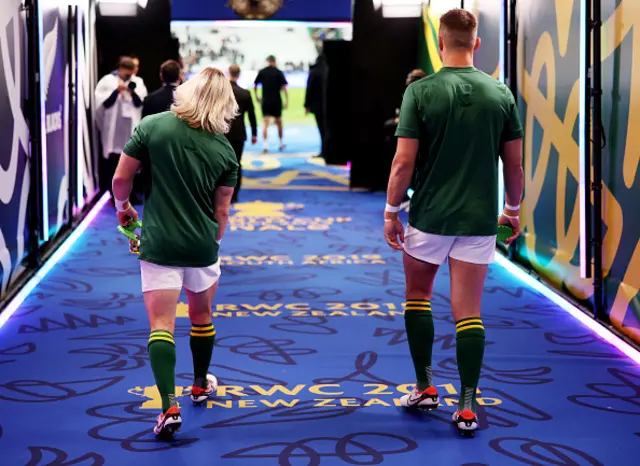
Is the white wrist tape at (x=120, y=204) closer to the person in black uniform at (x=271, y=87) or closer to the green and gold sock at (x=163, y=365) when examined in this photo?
the green and gold sock at (x=163, y=365)

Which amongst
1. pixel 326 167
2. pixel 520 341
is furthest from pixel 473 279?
pixel 326 167

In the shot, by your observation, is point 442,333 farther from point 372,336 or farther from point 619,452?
point 619,452

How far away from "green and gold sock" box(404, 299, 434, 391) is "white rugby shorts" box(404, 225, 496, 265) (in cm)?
22

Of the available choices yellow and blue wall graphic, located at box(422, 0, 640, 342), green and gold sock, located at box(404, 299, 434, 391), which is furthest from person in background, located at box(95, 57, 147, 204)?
green and gold sock, located at box(404, 299, 434, 391)

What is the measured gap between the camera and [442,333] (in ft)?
16.3

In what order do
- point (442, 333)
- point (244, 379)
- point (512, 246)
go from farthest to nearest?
point (512, 246)
point (442, 333)
point (244, 379)

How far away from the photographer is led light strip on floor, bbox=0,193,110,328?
17.5 ft

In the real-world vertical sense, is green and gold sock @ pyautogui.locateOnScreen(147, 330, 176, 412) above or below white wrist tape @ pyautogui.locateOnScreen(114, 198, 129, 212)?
below

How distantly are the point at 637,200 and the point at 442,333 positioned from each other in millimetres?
1190

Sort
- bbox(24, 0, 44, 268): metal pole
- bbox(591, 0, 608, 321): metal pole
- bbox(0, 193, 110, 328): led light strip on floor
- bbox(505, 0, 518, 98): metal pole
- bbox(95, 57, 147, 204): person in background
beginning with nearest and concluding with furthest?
bbox(591, 0, 608, 321): metal pole, bbox(0, 193, 110, 328): led light strip on floor, bbox(24, 0, 44, 268): metal pole, bbox(505, 0, 518, 98): metal pole, bbox(95, 57, 147, 204): person in background

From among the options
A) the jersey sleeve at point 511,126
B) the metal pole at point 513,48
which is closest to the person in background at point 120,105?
the metal pole at point 513,48

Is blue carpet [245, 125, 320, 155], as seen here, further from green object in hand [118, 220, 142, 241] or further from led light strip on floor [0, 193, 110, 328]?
green object in hand [118, 220, 142, 241]

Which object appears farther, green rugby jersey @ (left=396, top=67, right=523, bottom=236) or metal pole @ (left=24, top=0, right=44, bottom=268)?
metal pole @ (left=24, top=0, right=44, bottom=268)

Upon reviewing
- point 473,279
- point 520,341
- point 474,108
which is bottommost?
point 520,341
